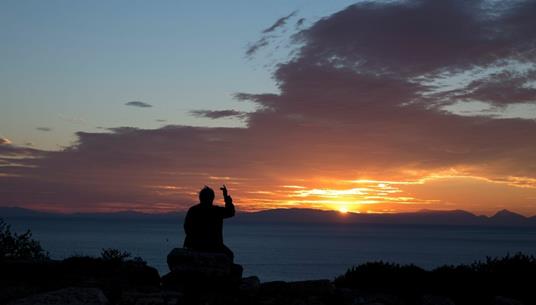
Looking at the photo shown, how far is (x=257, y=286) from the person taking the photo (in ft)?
47.9

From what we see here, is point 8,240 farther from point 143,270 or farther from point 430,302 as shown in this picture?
point 430,302

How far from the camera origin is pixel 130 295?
11.9 meters

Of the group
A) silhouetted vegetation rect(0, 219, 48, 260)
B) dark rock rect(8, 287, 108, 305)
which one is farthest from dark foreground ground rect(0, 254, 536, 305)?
silhouetted vegetation rect(0, 219, 48, 260)

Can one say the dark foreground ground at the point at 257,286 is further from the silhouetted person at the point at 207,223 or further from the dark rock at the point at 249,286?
the silhouetted person at the point at 207,223

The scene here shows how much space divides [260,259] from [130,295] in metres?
119

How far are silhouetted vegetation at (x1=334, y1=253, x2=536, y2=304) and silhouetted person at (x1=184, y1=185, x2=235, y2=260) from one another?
4493 mm

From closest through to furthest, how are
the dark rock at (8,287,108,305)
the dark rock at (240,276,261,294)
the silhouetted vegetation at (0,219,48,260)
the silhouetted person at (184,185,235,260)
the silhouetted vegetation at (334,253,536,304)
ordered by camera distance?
the dark rock at (8,287,108,305) < the silhouetted person at (184,185,235,260) < the dark rock at (240,276,261,294) < the silhouetted vegetation at (334,253,536,304) < the silhouetted vegetation at (0,219,48,260)

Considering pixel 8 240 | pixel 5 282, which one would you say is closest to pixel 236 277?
pixel 5 282

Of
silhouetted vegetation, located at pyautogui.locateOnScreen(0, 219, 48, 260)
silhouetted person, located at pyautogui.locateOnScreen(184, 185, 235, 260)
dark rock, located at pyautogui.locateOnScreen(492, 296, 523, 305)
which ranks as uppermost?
silhouetted person, located at pyautogui.locateOnScreen(184, 185, 235, 260)

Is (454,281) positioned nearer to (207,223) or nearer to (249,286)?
(249,286)

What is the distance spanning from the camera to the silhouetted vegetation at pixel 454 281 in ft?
51.6

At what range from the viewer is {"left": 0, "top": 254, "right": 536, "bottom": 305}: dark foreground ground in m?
11.8

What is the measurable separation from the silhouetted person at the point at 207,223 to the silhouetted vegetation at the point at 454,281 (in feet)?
14.7

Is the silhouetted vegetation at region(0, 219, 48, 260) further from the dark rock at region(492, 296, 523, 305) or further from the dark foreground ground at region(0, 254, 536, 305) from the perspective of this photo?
the dark rock at region(492, 296, 523, 305)
